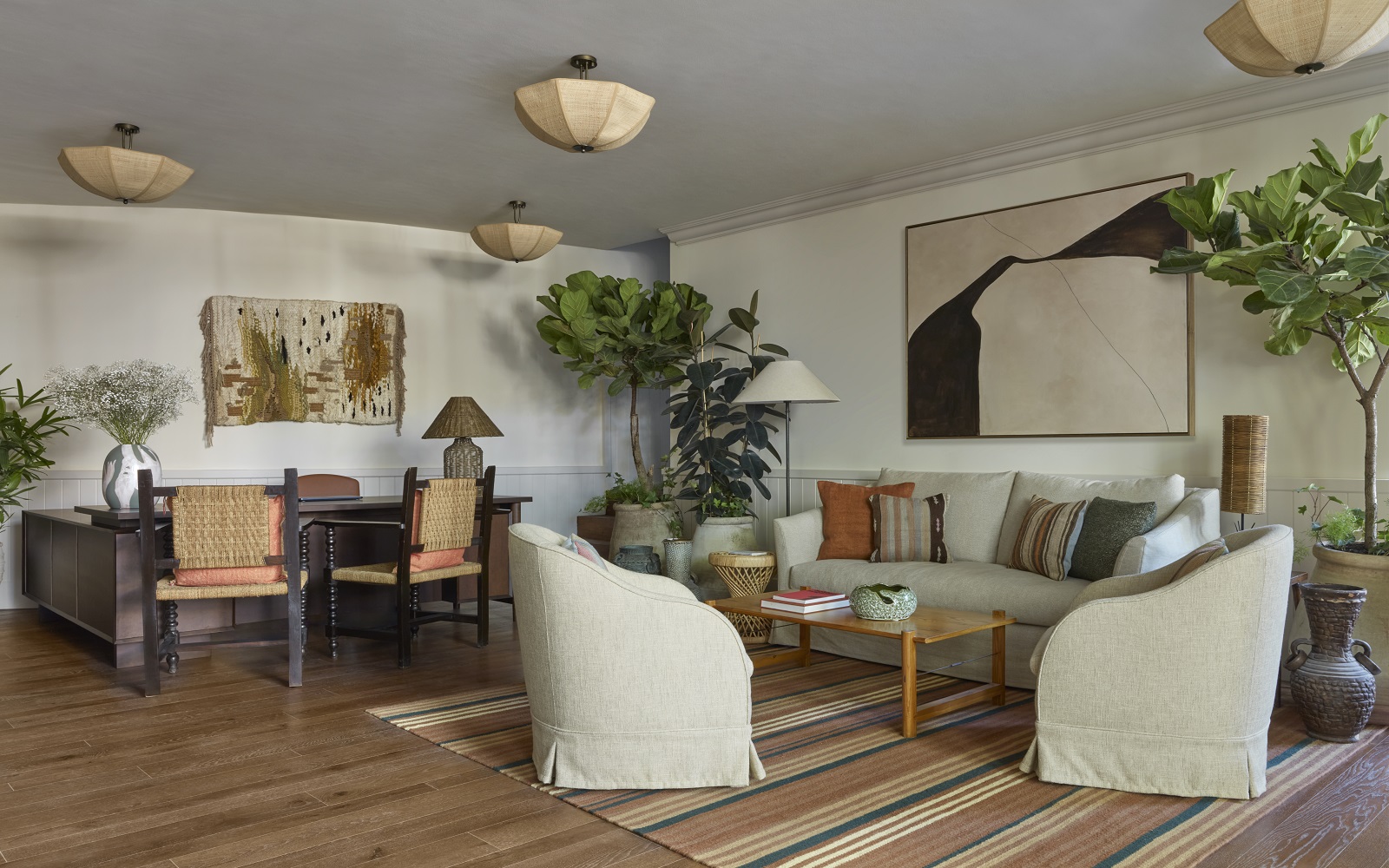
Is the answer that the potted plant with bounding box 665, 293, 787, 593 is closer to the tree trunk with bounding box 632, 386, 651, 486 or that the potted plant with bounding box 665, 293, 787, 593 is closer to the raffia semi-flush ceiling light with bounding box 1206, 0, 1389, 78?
the tree trunk with bounding box 632, 386, 651, 486

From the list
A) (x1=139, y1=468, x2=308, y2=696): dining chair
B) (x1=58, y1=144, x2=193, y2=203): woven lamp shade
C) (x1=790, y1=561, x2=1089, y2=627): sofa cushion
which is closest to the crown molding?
(x1=790, y1=561, x2=1089, y2=627): sofa cushion

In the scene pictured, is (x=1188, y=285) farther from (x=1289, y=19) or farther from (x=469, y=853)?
(x=469, y=853)

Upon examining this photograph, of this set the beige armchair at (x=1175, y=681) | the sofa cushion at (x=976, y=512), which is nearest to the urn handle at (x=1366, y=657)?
the beige armchair at (x=1175, y=681)

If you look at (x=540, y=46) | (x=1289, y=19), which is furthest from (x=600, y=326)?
(x=1289, y=19)

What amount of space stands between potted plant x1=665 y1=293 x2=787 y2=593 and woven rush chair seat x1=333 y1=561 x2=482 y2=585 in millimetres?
1397

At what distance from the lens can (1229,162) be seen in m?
4.48

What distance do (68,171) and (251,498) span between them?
179 cm

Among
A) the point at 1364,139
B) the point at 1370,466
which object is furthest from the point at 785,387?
the point at 1364,139

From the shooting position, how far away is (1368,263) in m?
3.29

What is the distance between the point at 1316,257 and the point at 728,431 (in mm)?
3570

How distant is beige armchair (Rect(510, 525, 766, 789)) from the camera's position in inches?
110

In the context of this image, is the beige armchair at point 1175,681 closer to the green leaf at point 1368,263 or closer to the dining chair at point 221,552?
the green leaf at point 1368,263

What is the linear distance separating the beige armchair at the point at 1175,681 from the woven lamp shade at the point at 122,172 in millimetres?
4225

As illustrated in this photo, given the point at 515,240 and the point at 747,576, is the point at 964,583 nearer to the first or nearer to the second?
the point at 747,576
